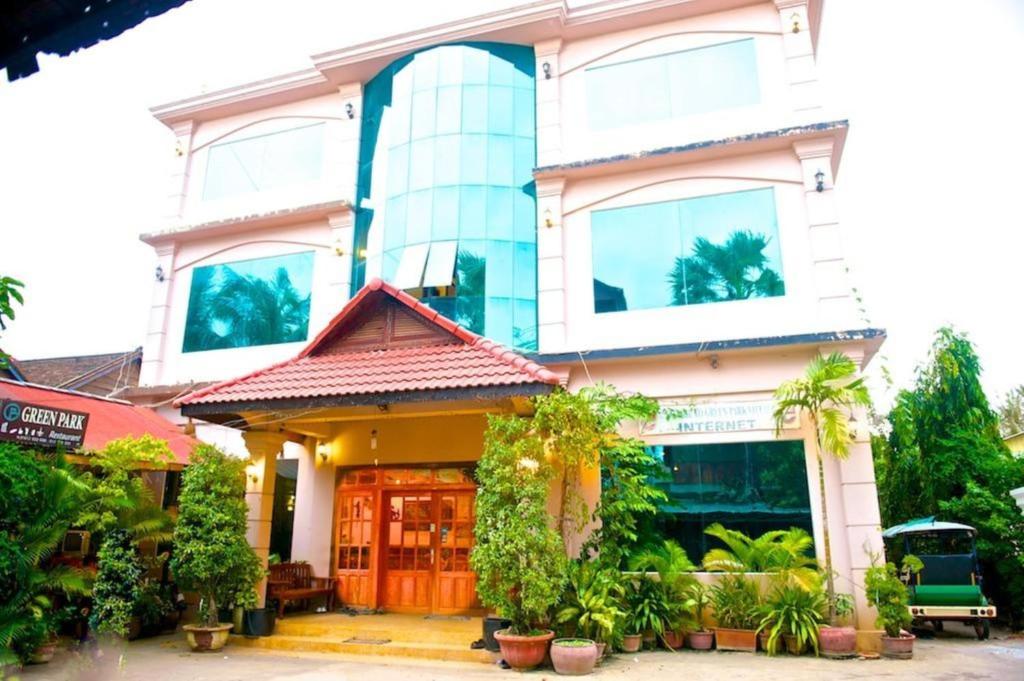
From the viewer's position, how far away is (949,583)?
11477mm

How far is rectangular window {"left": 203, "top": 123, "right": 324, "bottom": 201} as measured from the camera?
584 inches

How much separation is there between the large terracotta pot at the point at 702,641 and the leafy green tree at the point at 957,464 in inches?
260

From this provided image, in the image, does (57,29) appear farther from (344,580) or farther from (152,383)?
(152,383)

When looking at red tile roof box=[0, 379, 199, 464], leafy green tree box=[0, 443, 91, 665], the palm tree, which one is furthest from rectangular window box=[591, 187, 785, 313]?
leafy green tree box=[0, 443, 91, 665]

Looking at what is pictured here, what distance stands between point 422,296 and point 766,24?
27.0ft

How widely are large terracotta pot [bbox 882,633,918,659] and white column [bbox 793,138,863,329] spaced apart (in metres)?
4.53

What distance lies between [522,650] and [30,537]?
21.2ft

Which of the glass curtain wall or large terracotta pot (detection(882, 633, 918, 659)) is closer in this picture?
large terracotta pot (detection(882, 633, 918, 659))

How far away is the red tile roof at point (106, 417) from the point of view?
11086mm

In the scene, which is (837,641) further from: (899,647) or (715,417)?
(715,417)

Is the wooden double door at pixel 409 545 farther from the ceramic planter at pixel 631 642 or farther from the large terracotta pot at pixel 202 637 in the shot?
the ceramic planter at pixel 631 642

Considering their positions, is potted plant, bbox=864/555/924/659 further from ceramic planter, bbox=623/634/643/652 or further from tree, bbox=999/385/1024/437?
tree, bbox=999/385/1024/437

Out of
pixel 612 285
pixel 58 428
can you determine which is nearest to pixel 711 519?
pixel 612 285

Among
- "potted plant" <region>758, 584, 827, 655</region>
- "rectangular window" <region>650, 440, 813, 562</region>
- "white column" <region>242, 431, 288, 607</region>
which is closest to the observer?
"potted plant" <region>758, 584, 827, 655</region>
